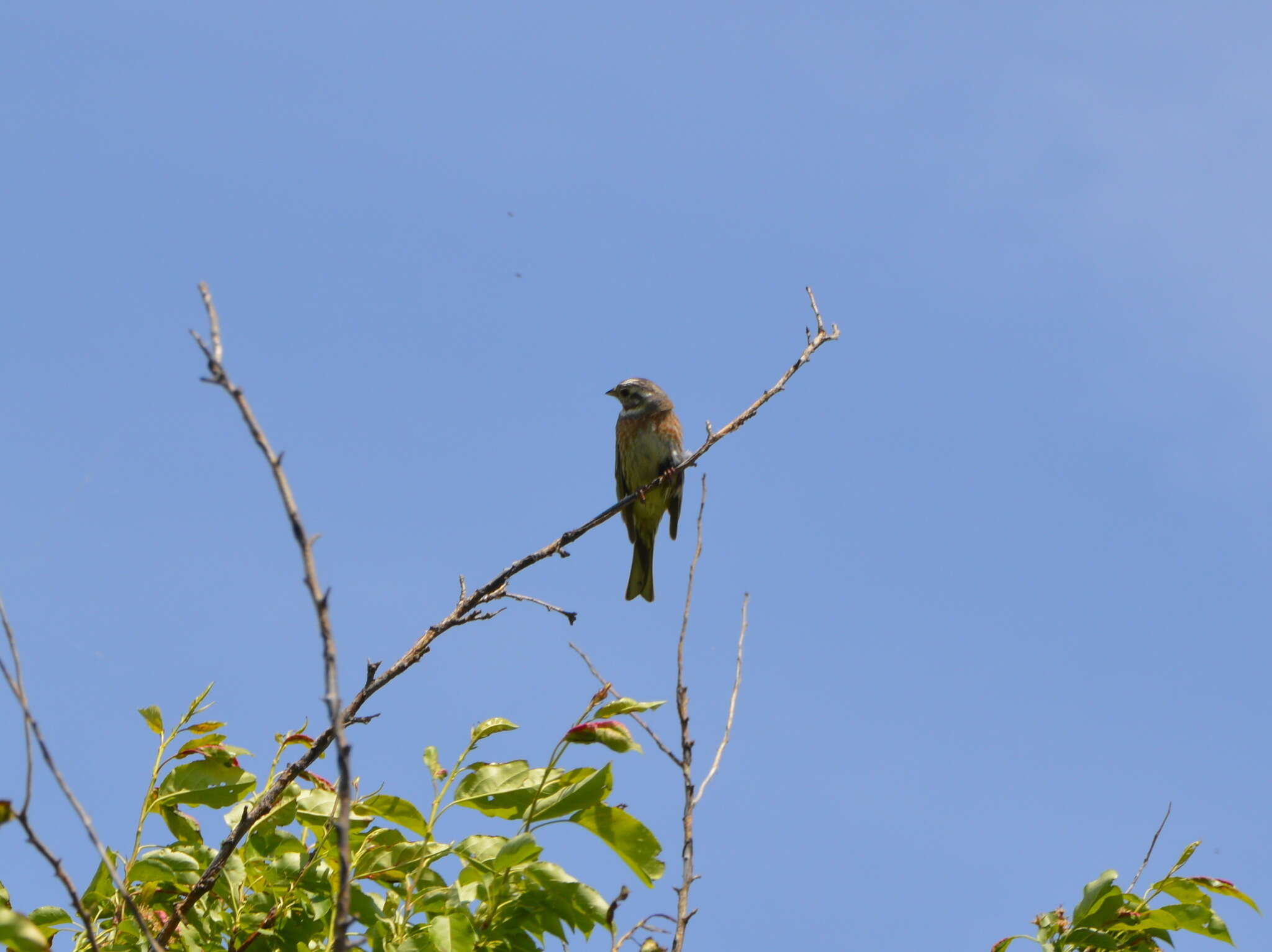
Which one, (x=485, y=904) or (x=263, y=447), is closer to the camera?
(x=263, y=447)

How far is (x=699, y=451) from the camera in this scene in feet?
14.8

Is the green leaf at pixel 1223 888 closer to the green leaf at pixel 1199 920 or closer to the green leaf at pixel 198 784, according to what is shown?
the green leaf at pixel 1199 920

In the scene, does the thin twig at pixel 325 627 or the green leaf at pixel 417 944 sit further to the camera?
the green leaf at pixel 417 944

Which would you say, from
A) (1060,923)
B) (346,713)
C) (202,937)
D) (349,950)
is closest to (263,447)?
(349,950)

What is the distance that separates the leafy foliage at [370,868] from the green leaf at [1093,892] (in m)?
1.11

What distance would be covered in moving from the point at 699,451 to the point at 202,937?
2229 mm

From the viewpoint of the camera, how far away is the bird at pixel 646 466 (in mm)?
9719

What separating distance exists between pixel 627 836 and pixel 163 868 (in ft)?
3.56

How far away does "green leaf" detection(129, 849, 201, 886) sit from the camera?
9.81ft

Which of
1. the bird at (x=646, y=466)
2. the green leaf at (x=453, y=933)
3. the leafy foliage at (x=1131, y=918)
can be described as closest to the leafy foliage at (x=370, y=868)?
the green leaf at (x=453, y=933)

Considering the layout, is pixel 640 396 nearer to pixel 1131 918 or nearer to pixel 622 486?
pixel 622 486

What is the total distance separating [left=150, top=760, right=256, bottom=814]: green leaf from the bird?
6.31 meters

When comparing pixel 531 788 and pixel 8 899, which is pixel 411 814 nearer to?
pixel 531 788

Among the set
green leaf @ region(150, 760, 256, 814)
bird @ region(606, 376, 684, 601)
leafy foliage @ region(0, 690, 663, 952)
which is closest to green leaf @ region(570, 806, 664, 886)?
leafy foliage @ region(0, 690, 663, 952)
